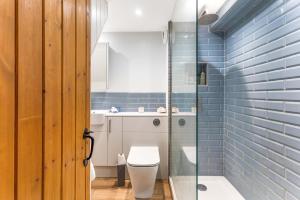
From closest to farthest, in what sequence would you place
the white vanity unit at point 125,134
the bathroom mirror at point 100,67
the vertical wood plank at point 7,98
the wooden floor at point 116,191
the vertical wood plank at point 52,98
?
the vertical wood plank at point 7,98
the vertical wood plank at point 52,98
the wooden floor at point 116,191
the white vanity unit at point 125,134
the bathroom mirror at point 100,67

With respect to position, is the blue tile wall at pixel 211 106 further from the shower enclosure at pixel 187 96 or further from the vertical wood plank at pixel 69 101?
the vertical wood plank at pixel 69 101

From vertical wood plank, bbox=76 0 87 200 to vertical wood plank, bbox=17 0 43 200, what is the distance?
0.31 m

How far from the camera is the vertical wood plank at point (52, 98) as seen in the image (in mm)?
708

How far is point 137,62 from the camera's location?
10.2 ft

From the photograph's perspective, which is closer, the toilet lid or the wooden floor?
the toilet lid

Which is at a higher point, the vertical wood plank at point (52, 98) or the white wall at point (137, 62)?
the white wall at point (137, 62)

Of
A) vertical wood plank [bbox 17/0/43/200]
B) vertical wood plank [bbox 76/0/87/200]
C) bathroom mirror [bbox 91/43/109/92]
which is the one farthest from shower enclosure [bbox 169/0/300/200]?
bathroom mirror [bbox 91/43/109/92]

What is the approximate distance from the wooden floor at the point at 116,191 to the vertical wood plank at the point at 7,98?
198 centimetres

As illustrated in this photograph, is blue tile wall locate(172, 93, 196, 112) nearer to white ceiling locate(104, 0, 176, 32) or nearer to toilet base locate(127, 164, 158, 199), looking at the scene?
toilet base locate(127, 164, 158, 199)

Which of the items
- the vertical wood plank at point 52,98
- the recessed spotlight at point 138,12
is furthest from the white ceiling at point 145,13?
the vertical wood plank at point 52,98

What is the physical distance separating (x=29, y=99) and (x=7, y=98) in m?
0.09

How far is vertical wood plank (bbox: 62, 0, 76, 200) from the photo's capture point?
84cm

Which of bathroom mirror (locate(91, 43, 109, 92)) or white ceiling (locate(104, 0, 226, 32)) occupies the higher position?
white ceiling (locate(104, 0, 226, 32))

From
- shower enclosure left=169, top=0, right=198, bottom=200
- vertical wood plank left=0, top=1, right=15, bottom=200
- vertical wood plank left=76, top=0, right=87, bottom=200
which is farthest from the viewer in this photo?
shower enclosure left=169, top=0, right=198, bottom=200
